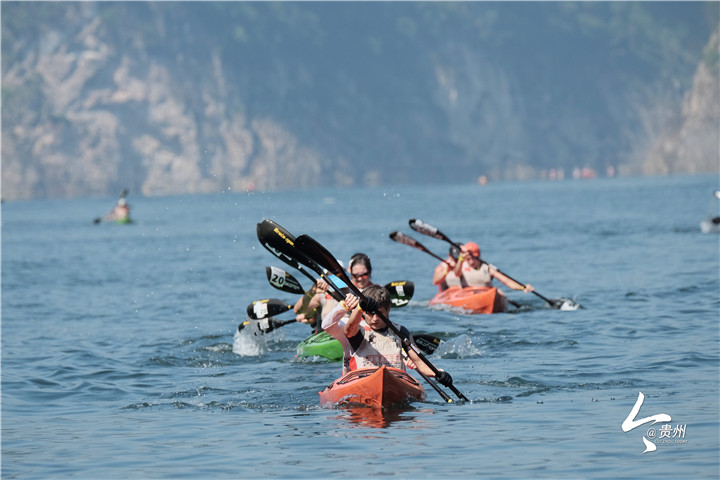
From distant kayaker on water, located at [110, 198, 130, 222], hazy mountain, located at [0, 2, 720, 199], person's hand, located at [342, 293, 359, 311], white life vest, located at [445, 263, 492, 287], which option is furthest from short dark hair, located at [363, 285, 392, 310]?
hazy mountain, located at [0, 2, 720, 199]

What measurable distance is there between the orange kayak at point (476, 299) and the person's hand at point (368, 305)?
10.2 metres

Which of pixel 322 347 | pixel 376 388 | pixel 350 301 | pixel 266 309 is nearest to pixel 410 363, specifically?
pixel 376 388

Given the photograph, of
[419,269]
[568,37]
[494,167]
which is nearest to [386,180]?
[494,167]

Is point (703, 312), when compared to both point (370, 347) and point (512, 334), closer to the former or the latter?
point (512, 334)

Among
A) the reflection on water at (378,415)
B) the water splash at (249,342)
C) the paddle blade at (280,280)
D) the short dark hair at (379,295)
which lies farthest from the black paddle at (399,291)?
the water splash at (249,342)

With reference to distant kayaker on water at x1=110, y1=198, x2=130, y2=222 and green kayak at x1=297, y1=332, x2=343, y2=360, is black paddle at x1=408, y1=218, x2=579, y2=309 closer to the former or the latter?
green kayak at x1=297, y1=332, x2=343, y2=360

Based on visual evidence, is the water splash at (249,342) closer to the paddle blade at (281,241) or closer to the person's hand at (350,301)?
the paddle blade at (281,241)

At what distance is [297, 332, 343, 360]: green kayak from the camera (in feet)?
54.3

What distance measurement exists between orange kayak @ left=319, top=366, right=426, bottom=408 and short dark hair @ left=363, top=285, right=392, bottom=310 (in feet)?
2.57

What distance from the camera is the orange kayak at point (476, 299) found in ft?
70.3

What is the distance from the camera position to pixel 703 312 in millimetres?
20344

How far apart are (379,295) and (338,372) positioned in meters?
4.14

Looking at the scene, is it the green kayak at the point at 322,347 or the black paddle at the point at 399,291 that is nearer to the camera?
the black paddle at the point at 399,291

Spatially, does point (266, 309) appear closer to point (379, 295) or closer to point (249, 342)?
point (249, 342)
